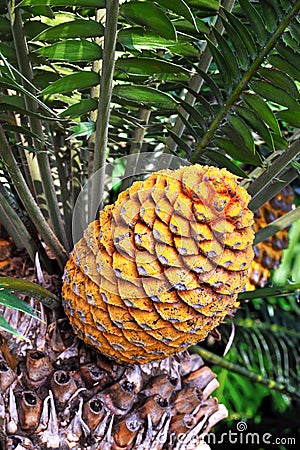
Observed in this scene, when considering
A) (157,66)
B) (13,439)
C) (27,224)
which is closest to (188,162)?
(157,66)

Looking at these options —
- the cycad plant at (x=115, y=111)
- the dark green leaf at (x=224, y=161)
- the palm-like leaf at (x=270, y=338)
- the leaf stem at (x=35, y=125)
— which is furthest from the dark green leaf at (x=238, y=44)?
the palm-like leaf at (x=270, y=338)

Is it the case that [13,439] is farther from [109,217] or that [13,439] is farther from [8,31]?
[8,31]

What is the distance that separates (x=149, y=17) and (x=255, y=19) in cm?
13

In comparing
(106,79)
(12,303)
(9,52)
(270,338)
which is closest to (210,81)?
(106,79)

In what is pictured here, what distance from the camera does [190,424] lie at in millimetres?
701

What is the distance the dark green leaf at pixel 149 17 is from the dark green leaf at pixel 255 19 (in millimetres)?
115

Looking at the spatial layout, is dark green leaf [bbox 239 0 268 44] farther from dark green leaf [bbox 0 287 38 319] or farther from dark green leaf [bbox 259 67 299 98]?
dark green leaf [bbox 0 287 38 319]

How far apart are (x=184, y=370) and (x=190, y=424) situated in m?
0.08

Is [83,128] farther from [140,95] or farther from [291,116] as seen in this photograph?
[291,116]

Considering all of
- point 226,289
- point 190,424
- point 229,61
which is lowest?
point 190,424

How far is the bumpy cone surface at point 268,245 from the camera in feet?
3.28

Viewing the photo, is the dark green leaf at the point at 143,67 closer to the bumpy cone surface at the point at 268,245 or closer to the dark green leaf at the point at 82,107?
the dark green leaf at the point at 82,107

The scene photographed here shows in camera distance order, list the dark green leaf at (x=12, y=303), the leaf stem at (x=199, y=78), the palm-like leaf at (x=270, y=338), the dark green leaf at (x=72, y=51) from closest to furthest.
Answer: the dark green leaf at (x=12, y=303) < the dark green leaf at (x=72, y=51) < the leaf stem at (x=199, y=78) < the palm-like leaf at (x=270, y=338)

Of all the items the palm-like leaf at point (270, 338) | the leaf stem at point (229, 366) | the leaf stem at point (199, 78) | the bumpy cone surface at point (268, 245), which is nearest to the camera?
the leaf stem at point (199, 78)
